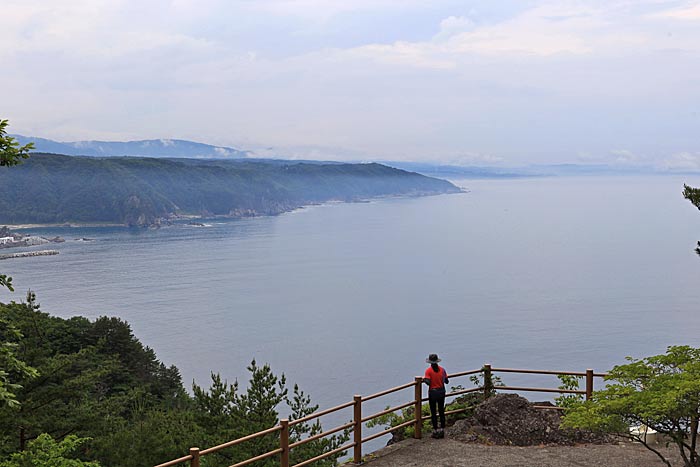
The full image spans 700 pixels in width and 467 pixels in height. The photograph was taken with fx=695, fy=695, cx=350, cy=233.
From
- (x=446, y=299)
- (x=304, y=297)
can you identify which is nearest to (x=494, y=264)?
(x=446, y=299)

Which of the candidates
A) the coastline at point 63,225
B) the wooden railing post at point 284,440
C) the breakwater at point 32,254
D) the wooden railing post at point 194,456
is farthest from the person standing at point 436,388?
the coastline at point 63,225

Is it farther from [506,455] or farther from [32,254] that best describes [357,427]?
[32,254]

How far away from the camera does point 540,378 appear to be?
53719mm

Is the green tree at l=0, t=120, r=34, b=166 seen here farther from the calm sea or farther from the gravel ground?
the calm sea

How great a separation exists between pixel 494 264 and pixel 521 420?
103 m

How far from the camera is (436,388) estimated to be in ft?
33.4

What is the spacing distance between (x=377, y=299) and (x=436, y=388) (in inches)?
2936

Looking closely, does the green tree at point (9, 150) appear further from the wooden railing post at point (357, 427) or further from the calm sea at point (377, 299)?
the calm sea at point (377, 299)

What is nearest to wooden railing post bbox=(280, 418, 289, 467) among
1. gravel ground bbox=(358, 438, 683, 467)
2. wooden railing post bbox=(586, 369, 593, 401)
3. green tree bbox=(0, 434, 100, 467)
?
gravel ground bbox=(358, 438, 683, 467)

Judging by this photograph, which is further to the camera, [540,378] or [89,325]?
[540,378]

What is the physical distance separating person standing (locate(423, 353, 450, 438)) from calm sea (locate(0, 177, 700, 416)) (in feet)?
131

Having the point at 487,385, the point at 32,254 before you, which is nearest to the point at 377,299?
the point at 487,385

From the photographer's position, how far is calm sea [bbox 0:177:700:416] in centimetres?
5828

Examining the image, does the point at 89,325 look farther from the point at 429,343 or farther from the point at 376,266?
the point at 376,266
